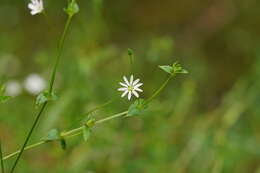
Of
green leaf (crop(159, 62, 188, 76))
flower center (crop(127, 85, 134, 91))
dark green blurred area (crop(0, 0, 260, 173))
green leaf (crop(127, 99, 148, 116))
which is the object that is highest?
dark green blurred area (crop(0, 0, 260, 173))

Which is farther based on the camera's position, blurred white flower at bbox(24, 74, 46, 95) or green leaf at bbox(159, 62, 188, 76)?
blurred white flower at bbox(24, 74, 46, 95)

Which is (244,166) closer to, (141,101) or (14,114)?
(14,114)

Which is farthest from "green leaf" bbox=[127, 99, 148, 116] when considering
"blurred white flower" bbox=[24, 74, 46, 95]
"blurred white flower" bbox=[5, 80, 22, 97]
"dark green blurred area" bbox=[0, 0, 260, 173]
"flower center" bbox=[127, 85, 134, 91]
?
"blurred white flower" bbox=[5, 80, 22, 97]

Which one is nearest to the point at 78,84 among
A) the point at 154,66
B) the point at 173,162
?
the point at 173,162

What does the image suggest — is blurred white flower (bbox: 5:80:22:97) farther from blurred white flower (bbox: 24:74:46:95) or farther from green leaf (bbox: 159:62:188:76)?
green leaf (bbox: 159:62:188:76)

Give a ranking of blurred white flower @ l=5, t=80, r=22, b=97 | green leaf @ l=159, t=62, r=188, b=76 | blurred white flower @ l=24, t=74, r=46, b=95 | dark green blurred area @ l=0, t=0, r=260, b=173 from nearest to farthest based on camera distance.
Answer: green leaf @ l=159, t=62, r=188, b=76
dark green blurred area @ l=0, t=0, r=260, b=173
blurred white flower @ l=24, t=74, r=46, b=95
blurred white flower @ l=5, t=80, r=22, b=97

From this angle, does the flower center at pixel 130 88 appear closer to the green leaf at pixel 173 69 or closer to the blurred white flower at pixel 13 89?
the green leaf at pixel 173 69

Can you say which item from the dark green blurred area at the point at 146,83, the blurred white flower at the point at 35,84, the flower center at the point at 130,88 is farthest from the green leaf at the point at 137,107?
the blurred white flower at the point at 35,84
